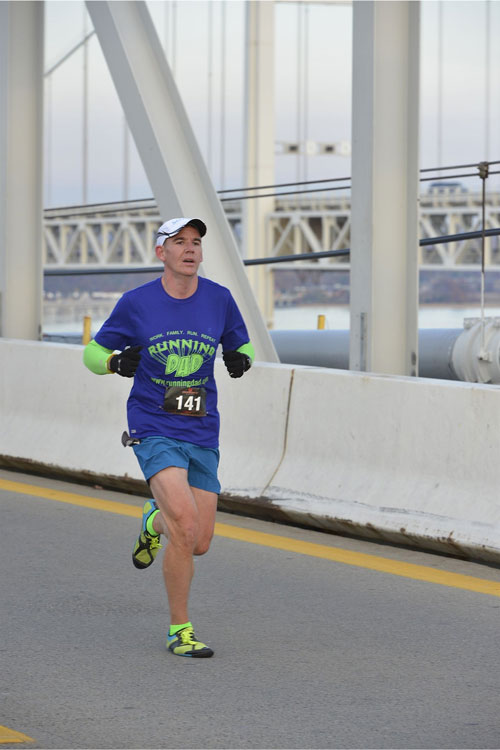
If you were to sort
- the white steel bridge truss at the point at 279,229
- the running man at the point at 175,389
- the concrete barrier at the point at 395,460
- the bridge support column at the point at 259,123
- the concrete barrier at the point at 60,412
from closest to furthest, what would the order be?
the running man at the point at 175,389
the concrete barrier at the point at 395,460
the concrete barrier at the point at 60,412
the bridge support column at the point at 259,123
the white steel bridge truss at the point at 279,229

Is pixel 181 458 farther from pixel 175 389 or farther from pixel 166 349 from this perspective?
pixel 166 349

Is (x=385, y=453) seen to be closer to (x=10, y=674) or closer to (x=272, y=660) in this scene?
(x=272, y=660)

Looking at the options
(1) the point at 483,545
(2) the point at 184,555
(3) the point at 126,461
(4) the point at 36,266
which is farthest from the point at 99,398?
(2) the point at 184,555

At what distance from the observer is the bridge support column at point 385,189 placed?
7.68m

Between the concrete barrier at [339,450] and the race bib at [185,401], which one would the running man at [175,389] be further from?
the concrete barrier at [339,450]

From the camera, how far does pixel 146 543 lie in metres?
5.23

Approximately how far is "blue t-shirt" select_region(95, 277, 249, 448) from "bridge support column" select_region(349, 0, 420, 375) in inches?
111

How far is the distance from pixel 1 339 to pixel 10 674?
5.64 m

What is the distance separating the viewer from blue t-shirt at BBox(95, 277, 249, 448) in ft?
16.2

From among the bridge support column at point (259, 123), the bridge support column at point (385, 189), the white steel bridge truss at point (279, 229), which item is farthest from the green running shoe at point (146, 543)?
the white steel bridge truss at point (279, 229)

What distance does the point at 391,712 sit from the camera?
13.4ft

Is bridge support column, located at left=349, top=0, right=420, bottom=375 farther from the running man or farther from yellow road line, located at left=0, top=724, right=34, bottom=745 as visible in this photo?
yellow road line, located at left=0, top=724, right=34, bottom=745

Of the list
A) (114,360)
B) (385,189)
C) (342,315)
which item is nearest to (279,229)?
(342,315)

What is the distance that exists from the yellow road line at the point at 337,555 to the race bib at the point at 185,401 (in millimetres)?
1588
